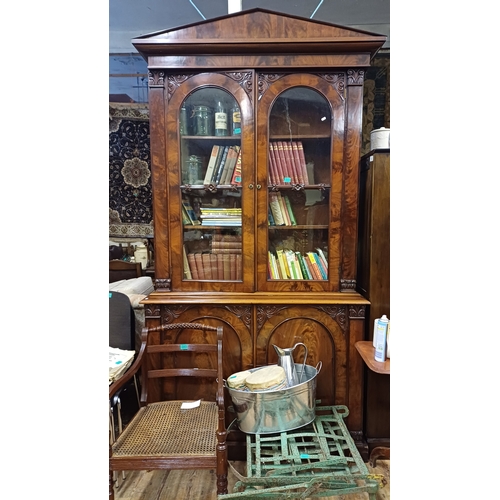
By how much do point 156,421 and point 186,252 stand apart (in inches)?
31.6

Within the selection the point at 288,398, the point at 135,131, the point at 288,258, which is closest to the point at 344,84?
the point at 288,258

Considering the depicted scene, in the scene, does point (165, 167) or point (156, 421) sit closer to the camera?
point (156, 421)

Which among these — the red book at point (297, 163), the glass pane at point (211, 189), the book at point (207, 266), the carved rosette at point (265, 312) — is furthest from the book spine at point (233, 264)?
the red book at point (297, 163)

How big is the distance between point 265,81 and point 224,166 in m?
0.46

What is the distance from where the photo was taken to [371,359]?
4.57ft

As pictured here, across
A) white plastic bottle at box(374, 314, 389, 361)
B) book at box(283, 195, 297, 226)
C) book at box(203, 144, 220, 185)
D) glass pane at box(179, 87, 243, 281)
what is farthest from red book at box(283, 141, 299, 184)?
white plastic bottle at box(374, 314, 389, 361)

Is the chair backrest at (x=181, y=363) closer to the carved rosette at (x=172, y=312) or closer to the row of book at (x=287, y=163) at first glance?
the carved rosette at (x=172, y=312)

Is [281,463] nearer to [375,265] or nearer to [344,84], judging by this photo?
[375,265]

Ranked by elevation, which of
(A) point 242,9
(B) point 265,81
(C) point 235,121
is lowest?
(C) point 235,121

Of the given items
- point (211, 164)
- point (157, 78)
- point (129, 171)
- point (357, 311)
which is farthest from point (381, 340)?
point (129, 171)

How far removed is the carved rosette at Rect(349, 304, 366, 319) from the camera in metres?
1.55

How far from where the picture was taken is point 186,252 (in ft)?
5.46

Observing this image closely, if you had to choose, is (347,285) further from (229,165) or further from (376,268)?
(229,165)
